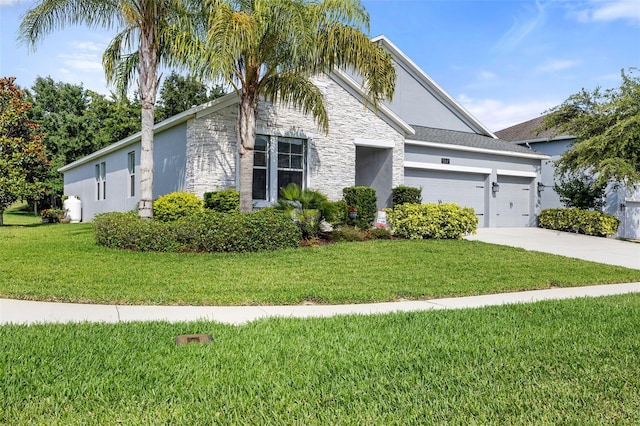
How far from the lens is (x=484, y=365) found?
3867 millimetres

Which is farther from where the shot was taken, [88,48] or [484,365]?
[88,48]

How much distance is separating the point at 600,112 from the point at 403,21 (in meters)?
10.5

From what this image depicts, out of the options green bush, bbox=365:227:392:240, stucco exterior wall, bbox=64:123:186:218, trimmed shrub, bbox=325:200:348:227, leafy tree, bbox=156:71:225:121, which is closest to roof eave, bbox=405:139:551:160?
trimmed shrub, bbox=325:200:348:227

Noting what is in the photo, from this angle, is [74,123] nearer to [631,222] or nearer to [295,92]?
[295,92]

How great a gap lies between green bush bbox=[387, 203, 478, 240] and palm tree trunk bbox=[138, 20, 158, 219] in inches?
277

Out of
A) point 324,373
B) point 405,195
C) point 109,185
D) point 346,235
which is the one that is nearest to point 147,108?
point 346,235

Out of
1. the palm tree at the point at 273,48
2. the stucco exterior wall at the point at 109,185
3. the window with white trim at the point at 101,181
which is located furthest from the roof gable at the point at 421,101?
the window with white trim at the point at 101,181

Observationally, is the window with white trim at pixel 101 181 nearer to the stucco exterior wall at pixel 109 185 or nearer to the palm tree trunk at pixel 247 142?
the stucco exterior wall at pixel 109 185

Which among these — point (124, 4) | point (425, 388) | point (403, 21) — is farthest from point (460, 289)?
point (124, 4)

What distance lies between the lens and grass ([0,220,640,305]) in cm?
666

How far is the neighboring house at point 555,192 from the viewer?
21609 millimetres

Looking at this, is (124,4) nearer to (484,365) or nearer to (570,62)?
(484,365)

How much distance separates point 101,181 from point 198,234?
1374 cm

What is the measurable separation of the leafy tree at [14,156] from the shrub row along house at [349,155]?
7.61ft
